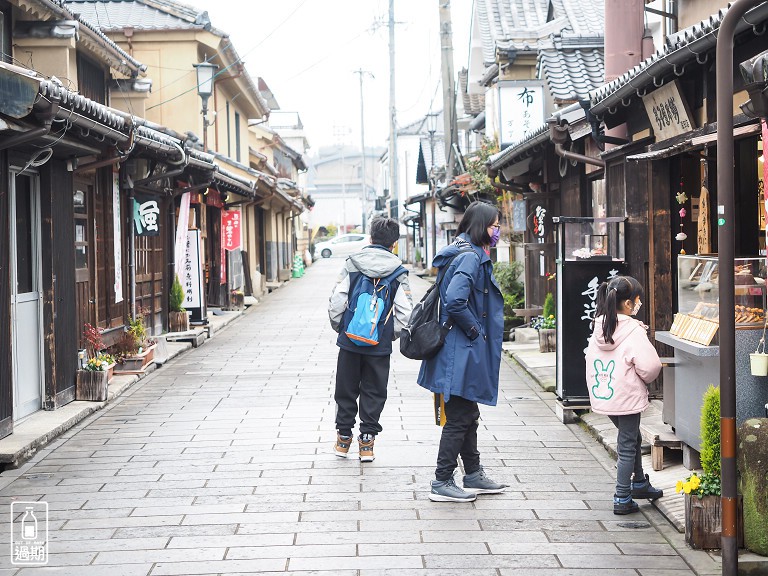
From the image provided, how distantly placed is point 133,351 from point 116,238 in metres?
1.87

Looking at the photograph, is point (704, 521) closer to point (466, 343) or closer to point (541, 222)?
point (466, 343)

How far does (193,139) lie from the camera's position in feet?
68.4

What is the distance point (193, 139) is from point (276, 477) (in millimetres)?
13975

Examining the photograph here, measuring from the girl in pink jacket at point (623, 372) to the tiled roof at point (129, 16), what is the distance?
18.6 metres

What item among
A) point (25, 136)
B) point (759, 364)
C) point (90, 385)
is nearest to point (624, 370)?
point (759, 364)

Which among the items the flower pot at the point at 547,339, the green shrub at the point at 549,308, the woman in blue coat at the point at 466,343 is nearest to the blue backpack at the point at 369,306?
the woman in blue coat at the point at 466,343

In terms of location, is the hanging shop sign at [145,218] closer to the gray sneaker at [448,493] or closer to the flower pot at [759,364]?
the gray sneaker at [448,493]

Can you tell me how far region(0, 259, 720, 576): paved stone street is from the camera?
6.02 m

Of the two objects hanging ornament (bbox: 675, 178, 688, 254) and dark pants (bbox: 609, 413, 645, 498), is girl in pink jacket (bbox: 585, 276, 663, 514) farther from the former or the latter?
hanging ornament (bbox: 675, 178, 688, 254)

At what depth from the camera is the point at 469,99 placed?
32875 millimetres

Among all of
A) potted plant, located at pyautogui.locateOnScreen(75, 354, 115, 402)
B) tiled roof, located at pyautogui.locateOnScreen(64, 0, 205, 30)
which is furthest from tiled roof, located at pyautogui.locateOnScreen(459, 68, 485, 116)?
potted plant, located at pyautogui.locateOnScreen(75, 354, 115, 402)

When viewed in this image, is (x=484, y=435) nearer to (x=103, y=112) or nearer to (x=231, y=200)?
(x=103, y=112)

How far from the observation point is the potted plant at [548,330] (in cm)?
1562

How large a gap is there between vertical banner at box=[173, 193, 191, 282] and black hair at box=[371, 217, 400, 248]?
34.6ft
